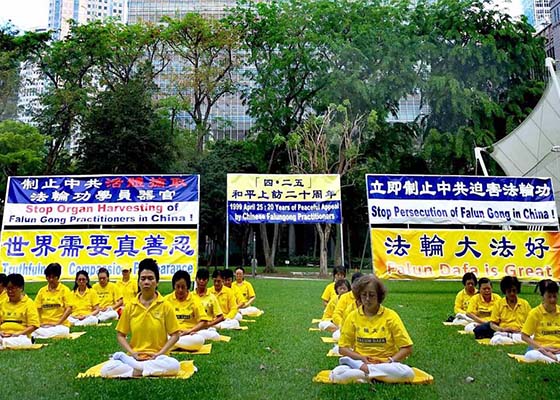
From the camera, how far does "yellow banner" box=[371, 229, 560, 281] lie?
12836 millimetres

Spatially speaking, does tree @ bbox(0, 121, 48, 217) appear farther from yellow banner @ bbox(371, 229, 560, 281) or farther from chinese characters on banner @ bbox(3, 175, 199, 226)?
yellow banner @ bbox(371, 229, 560, 281)

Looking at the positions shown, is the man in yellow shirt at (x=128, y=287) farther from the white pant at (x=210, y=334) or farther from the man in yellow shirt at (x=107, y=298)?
the white pant at (x=210, y=334)

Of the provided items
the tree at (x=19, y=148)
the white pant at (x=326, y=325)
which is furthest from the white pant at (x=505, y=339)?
the tree at (x=19, y=148)

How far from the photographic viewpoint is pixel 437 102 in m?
20.6

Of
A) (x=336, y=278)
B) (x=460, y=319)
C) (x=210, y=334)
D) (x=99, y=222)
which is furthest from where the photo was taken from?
(x=99, y=222)

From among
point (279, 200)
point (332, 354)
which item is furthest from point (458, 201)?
point (332, 354)

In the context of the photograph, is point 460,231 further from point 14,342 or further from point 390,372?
point 14,342

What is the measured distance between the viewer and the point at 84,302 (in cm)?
880

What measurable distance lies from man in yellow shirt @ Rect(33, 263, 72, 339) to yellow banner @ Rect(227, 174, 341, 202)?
6.11m

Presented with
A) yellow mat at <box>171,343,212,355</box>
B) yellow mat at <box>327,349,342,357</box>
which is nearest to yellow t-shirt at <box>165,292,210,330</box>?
yellow mat at <box>171,343,212,355</box>

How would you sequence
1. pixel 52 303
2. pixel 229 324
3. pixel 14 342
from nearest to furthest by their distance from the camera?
pixel 14 342, pixel 52 303, pixel 229 324

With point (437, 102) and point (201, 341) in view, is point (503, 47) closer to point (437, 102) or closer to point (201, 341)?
point (437, 102)

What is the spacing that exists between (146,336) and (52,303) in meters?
3.43

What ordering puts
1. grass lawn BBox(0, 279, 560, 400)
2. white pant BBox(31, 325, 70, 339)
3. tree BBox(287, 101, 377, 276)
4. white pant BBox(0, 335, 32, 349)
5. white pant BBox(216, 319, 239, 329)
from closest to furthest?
grass lawn BBox(0, 279, 560, 400) < white pant BBox(0, 335, 32, 349) < white pant BBox(31, 325, 70, 339) < white pant BBox(216, 319, 239, 329) < tree BBox(287, 101, 377, 276)
